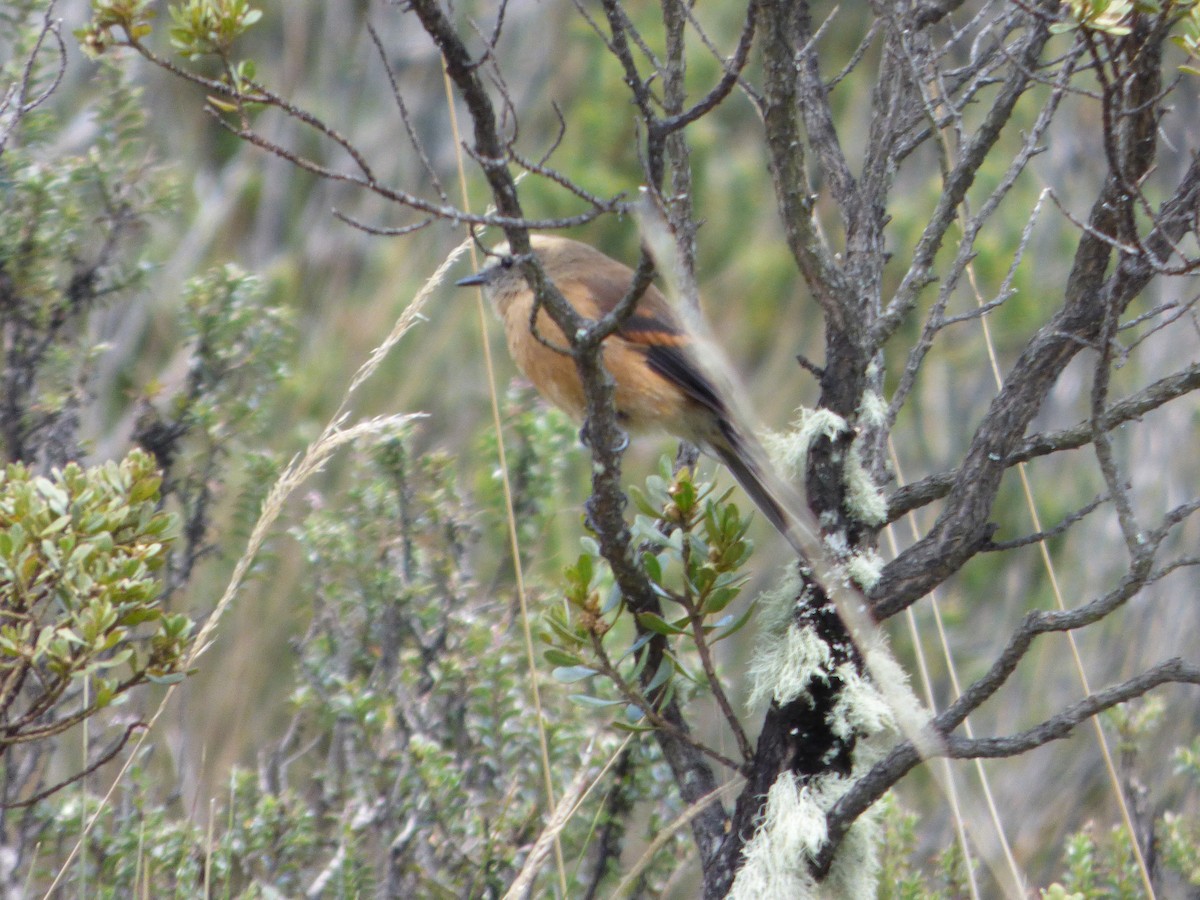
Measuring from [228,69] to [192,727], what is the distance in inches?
118

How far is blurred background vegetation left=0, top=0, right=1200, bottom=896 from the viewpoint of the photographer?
10.0 feet

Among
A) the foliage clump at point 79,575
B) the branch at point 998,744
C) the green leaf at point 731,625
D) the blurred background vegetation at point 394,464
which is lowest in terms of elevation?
the foliage clump at point 79,575

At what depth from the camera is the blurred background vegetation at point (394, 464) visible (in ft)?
10.0

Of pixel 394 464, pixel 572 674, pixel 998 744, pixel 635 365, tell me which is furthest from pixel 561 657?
pixel 635 365

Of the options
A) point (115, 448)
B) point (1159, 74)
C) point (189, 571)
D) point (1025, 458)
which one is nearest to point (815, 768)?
point (1025, 458)

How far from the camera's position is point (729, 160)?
6.53 m

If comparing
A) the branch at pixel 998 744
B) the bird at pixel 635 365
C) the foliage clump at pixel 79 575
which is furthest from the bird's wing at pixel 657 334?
the foliage clump at pixel 79 575

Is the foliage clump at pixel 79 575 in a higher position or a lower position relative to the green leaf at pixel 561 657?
lower

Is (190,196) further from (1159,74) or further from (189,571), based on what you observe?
(1159,74)

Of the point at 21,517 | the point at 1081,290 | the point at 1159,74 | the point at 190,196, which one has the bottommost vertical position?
the point at 21,517

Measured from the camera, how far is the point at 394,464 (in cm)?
342

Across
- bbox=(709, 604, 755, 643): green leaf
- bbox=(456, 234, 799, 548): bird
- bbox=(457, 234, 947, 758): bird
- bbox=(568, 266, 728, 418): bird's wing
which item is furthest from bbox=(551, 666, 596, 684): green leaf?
bbox=(568, 266, 728, 418): bird's wing

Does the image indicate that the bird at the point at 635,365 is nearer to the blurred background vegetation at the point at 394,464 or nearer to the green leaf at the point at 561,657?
the blurred background vegetation at the point at 394,464

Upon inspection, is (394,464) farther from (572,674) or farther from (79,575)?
(79,575)
